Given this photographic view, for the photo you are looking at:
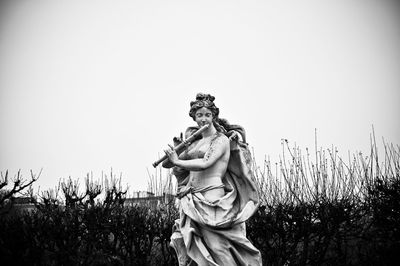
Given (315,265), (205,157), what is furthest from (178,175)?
(315,265)

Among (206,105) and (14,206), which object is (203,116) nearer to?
(206,105)

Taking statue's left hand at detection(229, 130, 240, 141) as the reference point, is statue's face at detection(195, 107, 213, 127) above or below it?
above

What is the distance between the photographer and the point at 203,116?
16.7 ft

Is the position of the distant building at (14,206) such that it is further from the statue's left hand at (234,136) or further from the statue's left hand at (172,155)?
the statue's left hand at (234,136)

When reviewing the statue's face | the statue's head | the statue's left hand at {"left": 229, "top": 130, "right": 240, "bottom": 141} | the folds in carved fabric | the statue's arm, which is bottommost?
the folds in carved fabric

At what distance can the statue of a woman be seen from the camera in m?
4.43

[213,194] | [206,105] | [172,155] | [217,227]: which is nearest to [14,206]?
[172,155]

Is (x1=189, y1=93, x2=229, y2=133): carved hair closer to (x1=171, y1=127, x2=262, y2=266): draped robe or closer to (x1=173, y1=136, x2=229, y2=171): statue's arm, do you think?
(x1=173, y1=136, x2=229, y2=171): statue's arm

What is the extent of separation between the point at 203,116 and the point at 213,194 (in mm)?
1075

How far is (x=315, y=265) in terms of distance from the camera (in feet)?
29.4

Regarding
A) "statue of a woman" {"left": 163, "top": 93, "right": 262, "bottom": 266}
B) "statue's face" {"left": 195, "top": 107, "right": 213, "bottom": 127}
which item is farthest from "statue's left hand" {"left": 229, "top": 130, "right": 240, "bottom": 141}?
"statue's face" {"left": 195, "top": 107, "right": 213, "bottom": 127}

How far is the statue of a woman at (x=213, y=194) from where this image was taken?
443 centimetres

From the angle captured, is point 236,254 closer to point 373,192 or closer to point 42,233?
point 42,233

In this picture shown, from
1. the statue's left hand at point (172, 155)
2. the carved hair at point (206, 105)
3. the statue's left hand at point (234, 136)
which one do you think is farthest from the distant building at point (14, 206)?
the statue's left hand at point (234, 136)
